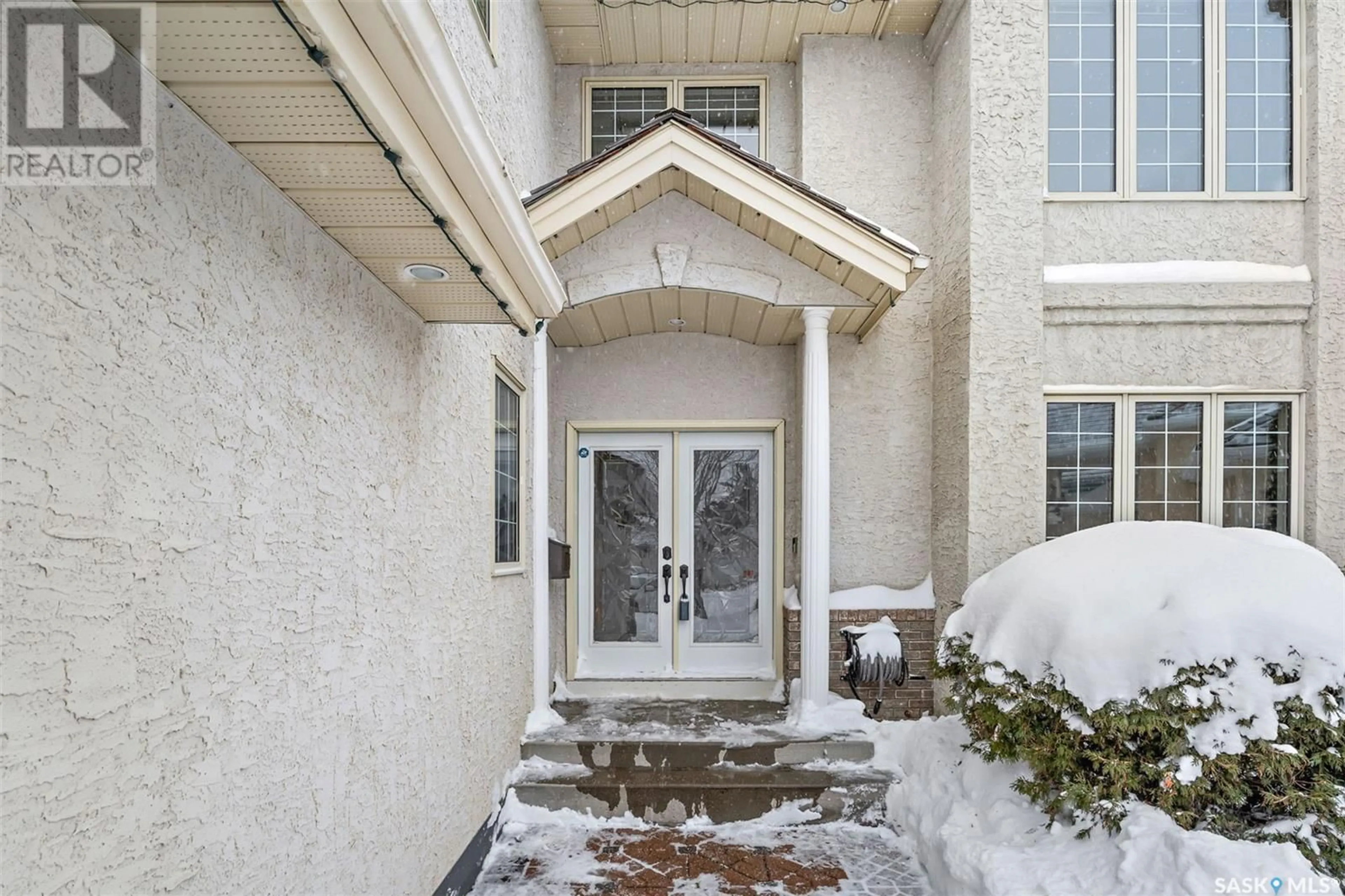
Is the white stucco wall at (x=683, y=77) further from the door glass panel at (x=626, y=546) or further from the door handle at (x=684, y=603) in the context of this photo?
the door handle at (x=684, y=603)

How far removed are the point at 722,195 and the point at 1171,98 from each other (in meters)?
4.22

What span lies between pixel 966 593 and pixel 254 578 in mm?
5043

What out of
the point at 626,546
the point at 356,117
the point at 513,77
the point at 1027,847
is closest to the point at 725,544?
the point at 626,546

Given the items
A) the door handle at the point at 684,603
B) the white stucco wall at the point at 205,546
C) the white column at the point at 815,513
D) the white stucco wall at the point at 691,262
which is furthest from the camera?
the door handle at the point at 684,603

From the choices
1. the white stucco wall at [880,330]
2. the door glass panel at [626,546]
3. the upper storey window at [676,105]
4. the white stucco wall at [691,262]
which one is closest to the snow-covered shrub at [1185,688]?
the white stucco wall at [880,330]

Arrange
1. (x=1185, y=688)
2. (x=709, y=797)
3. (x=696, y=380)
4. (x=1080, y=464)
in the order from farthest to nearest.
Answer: (x=696, y=380) < (x=1080, y=464) < (x=709, y=797) < (x=1185, y=688)

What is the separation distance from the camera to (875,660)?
700 cm

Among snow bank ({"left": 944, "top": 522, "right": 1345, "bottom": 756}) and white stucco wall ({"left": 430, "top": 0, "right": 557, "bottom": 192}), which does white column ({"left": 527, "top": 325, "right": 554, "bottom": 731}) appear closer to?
white stucco wall ({"left": 430, "top": 0, "right": 557, "bottom": 192})

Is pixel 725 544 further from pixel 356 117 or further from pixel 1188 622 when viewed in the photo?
pixel 356 117

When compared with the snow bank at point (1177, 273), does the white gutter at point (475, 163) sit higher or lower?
lower

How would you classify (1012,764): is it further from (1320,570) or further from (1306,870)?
(1320,570)

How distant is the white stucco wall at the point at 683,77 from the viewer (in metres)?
8.28

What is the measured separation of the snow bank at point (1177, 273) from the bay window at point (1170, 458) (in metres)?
0.97

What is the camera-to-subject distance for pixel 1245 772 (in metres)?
4.17
